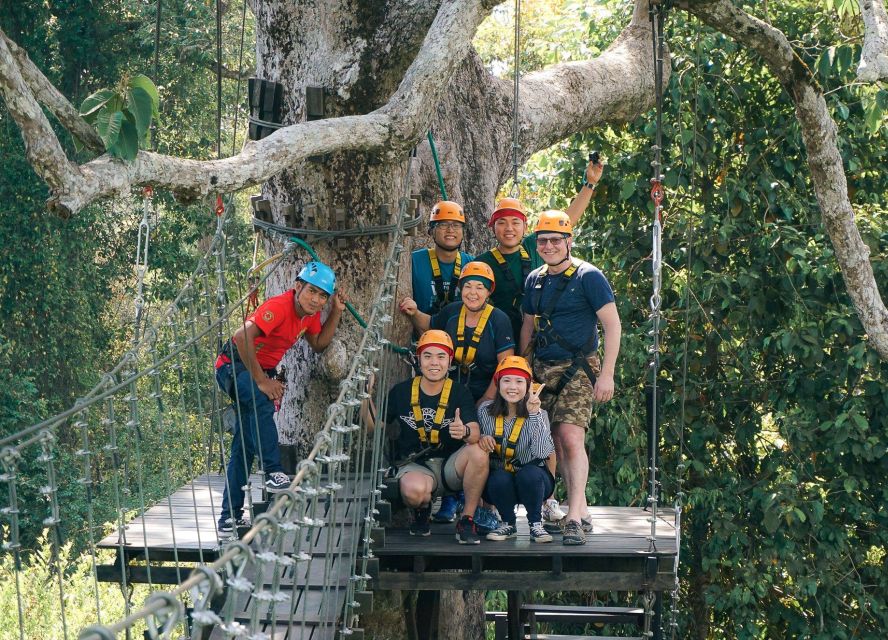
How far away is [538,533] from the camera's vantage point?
14.3 ft

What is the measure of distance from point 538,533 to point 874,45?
2.15 meters

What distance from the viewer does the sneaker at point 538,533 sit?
4.36 m

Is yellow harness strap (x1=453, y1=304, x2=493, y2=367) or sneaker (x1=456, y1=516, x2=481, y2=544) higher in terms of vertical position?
yellow harness strap (x1=453, y1=304, x2=493, y2=367)

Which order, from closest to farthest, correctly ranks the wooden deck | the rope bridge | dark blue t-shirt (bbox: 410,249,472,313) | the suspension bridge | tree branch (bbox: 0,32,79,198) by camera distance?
1. tree branch (bbox: 0,32,79,198)
2. the rope bridge
3. the suspension bridge
4. the wooden deck
5. dark blue t-shirt (bbox: 410,249,472,313)

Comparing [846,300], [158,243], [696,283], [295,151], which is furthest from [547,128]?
[158,243]

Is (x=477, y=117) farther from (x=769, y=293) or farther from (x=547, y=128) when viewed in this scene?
(x=769, y=293)

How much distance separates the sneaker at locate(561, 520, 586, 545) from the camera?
4351mm

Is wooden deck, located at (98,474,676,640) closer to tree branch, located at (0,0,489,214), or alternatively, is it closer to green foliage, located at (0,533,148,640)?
tree branch, located at (0,0,489,214)

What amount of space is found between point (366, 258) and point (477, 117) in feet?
6.79

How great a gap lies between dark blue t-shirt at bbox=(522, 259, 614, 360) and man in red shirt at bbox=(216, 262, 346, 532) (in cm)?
83

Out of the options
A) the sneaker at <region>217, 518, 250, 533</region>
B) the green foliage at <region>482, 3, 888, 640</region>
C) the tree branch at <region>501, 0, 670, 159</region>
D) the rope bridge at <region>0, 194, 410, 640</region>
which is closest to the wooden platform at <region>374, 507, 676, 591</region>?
the rope bridge at <region>0, 194, 410, 640</region>

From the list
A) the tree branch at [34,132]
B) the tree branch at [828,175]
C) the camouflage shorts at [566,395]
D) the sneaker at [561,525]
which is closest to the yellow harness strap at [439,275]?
the camouflage shorts at [566,395]

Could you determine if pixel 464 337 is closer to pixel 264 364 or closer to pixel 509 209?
pixel 509 209

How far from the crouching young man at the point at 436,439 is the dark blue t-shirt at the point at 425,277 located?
0.60m
